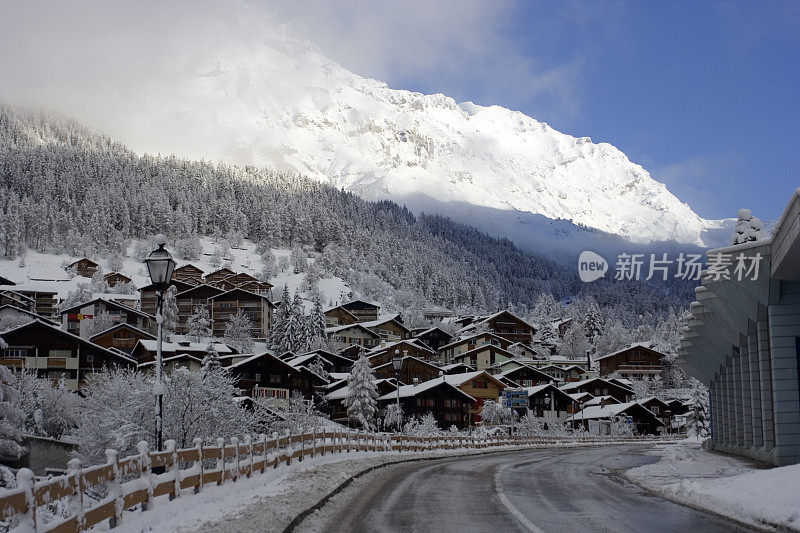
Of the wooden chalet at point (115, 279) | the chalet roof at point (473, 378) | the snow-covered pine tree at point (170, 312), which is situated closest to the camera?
the chalet roof at point (473, 378)

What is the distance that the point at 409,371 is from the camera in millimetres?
Result: 98000

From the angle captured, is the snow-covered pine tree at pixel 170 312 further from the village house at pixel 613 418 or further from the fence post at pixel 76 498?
the fence post at pixel 76 498

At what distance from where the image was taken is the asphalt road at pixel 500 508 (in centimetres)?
1267

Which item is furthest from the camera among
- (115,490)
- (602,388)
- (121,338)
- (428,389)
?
(602,388)

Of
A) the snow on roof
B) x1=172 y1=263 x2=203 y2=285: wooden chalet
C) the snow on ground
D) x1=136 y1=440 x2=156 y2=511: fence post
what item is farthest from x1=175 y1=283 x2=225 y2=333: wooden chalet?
x1=136 y1=440 x2=156 y2=511: fence post

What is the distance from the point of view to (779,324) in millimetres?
28297

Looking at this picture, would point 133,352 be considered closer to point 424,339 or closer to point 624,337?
point 424,339

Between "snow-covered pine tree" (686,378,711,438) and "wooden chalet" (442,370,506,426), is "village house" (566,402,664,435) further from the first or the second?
"wooden chalet" (442,370,506,426)

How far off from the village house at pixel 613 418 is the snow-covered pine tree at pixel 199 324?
2151 inches

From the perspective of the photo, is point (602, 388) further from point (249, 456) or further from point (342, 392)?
point (249, 456)

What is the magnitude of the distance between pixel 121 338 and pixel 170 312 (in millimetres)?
33482

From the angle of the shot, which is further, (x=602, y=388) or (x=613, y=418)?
(x=602, y=388)

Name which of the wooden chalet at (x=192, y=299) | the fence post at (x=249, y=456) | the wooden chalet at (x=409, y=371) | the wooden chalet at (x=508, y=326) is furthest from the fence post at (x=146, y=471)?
the wooden chalet at (x=508, y=326)

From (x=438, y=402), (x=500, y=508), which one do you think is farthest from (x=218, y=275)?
(x=500, y=508)
